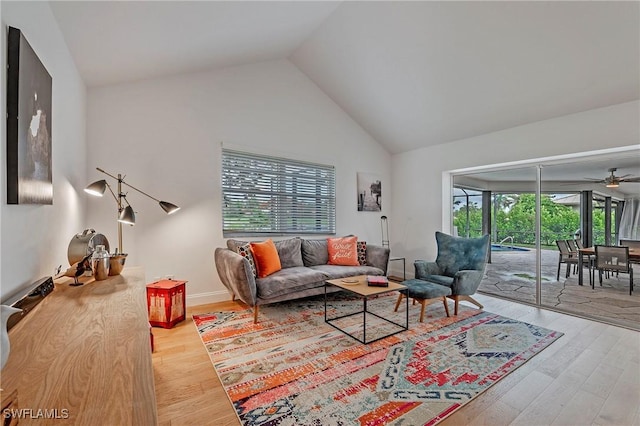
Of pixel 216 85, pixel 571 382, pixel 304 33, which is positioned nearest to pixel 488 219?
pixel 571 382

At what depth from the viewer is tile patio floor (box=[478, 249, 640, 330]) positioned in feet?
10.4

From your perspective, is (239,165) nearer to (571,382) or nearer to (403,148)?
(403,148)

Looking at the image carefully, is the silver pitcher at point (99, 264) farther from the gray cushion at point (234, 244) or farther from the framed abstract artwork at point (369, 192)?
the framed abstract artwork at point (369, 192)

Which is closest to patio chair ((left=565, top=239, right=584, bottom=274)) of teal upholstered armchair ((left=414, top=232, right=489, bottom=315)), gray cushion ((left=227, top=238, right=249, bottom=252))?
teal upholstered armchair ((left=414, top=232, right=489, bottom=315))

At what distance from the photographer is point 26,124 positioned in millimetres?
1343

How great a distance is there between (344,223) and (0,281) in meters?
4.20

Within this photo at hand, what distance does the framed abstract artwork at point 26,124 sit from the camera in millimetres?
1234

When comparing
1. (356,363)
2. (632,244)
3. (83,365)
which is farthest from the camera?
(632,244)

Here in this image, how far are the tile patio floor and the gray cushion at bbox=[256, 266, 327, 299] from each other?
8.86 ft

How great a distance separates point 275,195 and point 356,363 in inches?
106

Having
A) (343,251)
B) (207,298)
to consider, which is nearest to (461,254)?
(343,251)

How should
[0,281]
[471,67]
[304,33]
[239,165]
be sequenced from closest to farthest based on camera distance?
[0,281]
[471,67]
[304,33]
[239,165]

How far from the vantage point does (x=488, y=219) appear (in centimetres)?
441

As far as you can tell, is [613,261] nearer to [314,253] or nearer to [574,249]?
[574,249]
